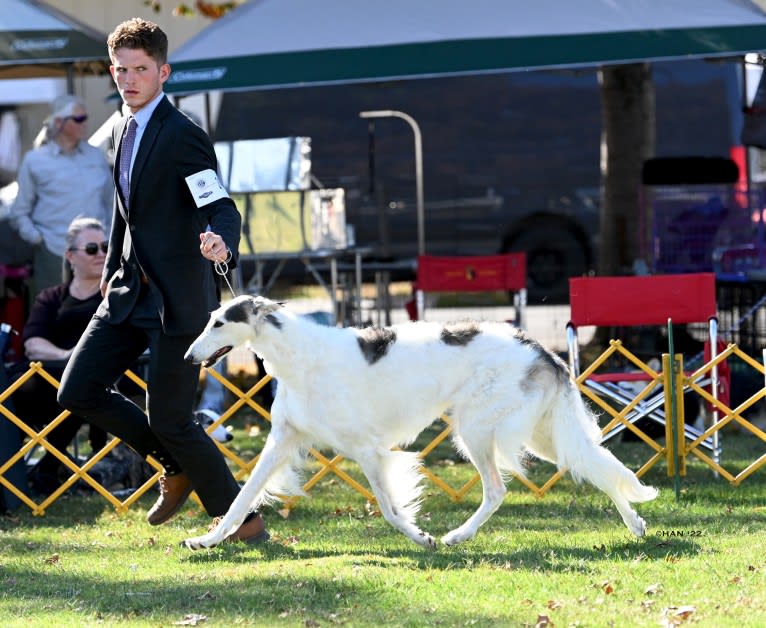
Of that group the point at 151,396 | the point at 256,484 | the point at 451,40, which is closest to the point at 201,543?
the point at 256,484

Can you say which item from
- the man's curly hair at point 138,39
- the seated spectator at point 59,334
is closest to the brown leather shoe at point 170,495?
the seated spectator at point 59,334

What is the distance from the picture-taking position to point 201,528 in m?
5.66

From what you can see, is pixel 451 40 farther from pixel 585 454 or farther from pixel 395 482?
pixel 395 482

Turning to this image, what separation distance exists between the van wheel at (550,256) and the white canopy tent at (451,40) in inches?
237

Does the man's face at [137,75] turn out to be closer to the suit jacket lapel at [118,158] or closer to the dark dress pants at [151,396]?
the suit jacket lapel at [118,158]

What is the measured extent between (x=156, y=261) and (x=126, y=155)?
40 cm

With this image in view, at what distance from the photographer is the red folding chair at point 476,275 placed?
9.27 metres

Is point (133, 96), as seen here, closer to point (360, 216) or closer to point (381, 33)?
point (381, 33)

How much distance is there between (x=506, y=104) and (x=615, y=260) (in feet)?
11.6

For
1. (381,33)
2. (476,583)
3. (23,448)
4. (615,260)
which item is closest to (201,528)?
(23,448)

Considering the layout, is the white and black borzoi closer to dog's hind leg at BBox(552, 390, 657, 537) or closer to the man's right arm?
dog's hind leg at BBox(552, 390, 657, 537)

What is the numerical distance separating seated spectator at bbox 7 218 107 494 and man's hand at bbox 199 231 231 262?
2.29 metres

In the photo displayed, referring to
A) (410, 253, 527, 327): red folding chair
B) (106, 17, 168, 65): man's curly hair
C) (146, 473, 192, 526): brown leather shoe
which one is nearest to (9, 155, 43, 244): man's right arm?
(410, 253, 527, 327): red folding chair

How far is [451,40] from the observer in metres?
7.64
